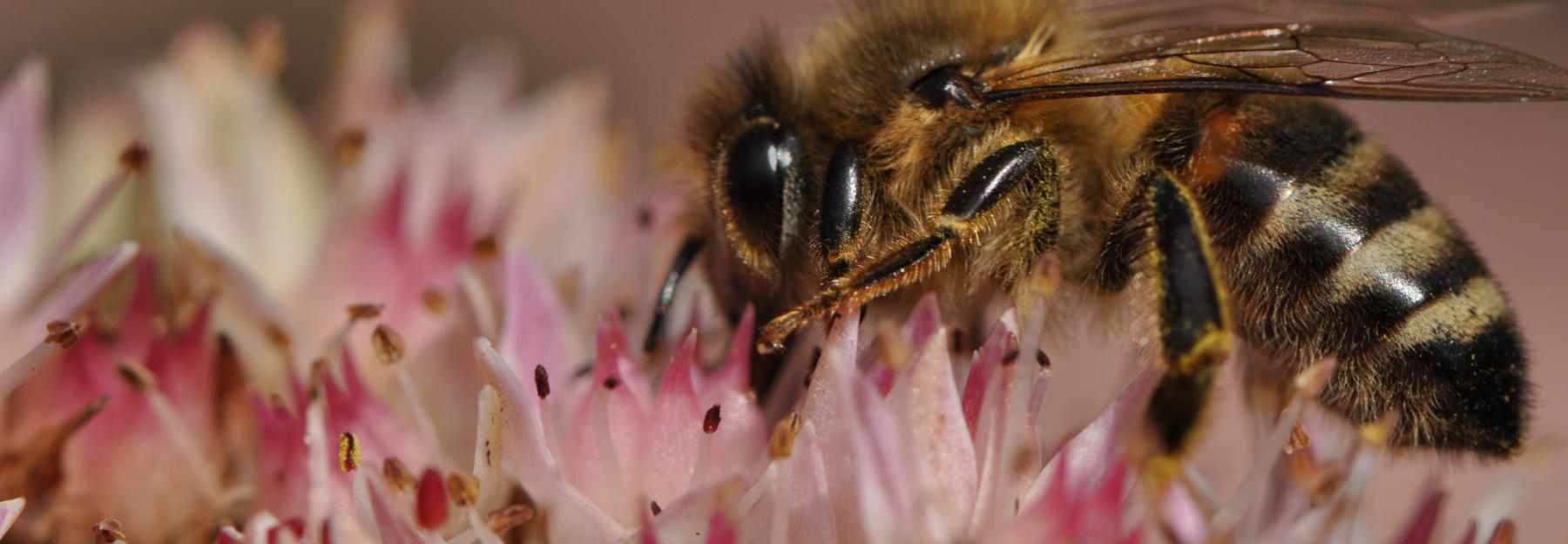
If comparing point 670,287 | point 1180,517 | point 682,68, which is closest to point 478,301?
point 670,287

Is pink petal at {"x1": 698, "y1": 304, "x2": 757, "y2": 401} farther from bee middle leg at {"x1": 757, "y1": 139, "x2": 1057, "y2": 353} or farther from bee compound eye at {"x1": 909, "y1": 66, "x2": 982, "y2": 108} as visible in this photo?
bee compound eye at {"x1": 909, "y1": 66, "x2": 982, "y2": 108}

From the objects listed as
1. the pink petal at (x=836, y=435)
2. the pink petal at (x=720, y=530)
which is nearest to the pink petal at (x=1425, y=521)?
the pink petal at (x=836, y=435)

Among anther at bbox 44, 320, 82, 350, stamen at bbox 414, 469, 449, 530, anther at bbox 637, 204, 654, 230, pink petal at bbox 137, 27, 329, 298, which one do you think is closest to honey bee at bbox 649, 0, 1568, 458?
stamen at bbox 414, 469, 449, 530

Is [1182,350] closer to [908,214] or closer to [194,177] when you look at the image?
[908,214]

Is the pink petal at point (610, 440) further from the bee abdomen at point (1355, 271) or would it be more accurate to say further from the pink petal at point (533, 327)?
the bee abdomen at point (1355, 271)

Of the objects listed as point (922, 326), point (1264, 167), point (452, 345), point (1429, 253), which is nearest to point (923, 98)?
point (922, 326)
